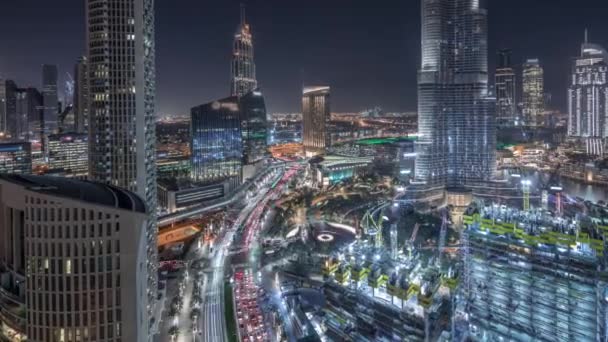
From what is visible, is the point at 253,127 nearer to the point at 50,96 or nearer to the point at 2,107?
the point at 2,107

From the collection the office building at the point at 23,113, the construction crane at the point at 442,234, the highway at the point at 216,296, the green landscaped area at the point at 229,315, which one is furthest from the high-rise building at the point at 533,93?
the office building at the point at 23,113

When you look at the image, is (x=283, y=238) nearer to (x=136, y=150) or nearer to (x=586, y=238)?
(x=136, y=150)

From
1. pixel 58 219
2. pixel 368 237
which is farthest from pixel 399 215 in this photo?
pixel 58 219

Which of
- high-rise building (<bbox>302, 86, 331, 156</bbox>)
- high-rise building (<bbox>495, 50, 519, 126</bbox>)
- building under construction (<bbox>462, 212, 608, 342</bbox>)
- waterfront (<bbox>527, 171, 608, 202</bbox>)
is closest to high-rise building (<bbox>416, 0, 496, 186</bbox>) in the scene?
waterfront (<bbox>527, 171, 608, 202</bbox>)

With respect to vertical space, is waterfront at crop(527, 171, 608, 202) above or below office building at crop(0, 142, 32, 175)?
below

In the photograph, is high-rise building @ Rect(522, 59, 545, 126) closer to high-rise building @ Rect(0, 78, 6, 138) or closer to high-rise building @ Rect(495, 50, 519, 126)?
high-rise building @ Rect(495, 50, 519, 126)

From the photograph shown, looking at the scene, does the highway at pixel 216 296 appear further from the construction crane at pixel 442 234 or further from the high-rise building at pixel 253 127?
the high-rise building at pixel 253 127
